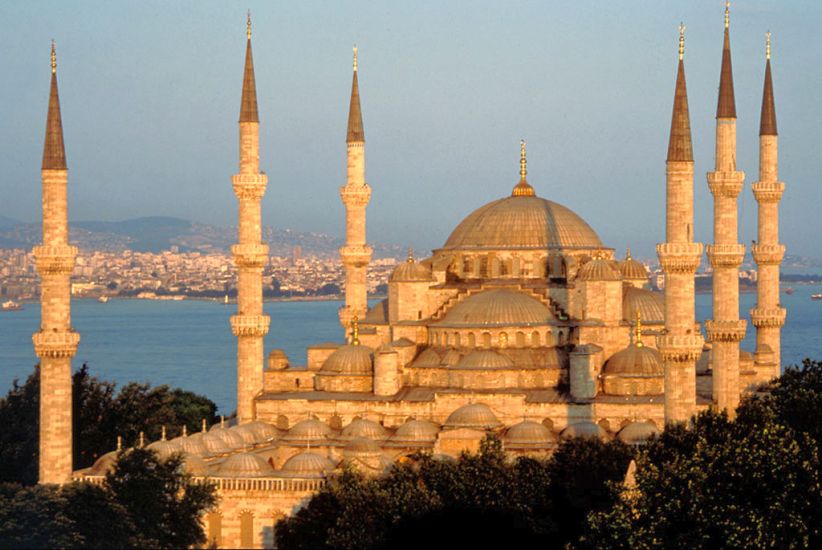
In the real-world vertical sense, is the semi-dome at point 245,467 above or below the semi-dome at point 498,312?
below

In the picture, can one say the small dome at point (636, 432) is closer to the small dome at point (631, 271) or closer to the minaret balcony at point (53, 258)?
the small dome at point (631, 271)

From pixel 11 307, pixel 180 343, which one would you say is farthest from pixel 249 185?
pixel 11 307

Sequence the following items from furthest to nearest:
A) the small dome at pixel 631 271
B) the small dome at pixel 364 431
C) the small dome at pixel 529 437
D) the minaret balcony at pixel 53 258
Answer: the small dome at pixel 631 271
the small dome at pixel 364 431
the small dome at pixel 529 437
the minaret balcony at pixel 53 258

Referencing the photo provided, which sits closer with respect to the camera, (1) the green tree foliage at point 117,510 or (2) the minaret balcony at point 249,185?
(1) the green tree foliage at point 117,510

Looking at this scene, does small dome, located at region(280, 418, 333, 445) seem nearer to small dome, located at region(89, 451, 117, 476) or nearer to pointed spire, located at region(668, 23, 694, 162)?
small dome, located at region(89, 451, 117, 476)

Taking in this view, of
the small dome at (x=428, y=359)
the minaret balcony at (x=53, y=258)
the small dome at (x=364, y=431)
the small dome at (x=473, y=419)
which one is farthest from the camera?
the small dome at (x=428, y=359)

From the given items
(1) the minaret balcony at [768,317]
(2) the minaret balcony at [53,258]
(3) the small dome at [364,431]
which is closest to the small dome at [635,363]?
(1) the minaret balcony at [768,317]

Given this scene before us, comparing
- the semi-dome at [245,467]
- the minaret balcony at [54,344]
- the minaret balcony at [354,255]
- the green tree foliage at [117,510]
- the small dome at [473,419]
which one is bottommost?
the green tree foliage at [117,510]

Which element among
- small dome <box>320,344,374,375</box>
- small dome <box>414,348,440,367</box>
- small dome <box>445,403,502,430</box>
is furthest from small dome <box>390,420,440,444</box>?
small dome <box>320,344,374,375</box>
